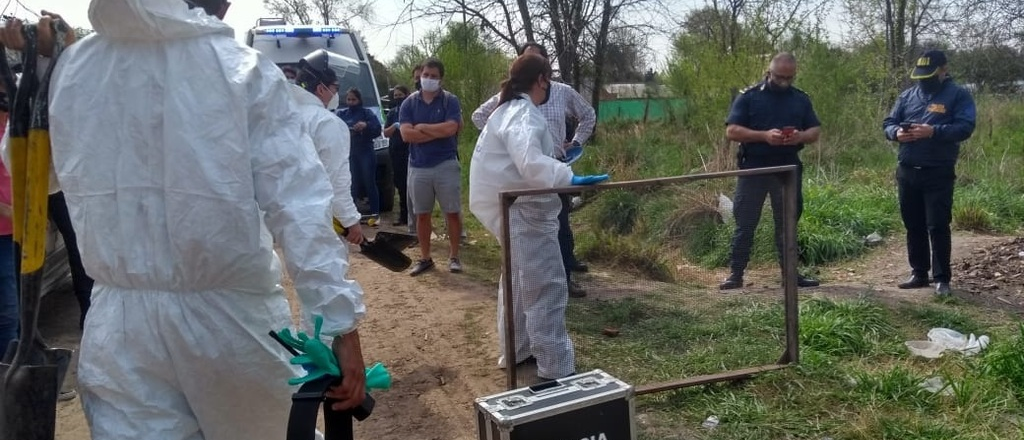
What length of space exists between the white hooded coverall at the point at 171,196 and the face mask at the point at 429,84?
4894mm

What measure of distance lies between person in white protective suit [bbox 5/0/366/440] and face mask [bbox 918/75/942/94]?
17.6ft

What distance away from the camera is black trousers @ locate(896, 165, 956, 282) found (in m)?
6.25

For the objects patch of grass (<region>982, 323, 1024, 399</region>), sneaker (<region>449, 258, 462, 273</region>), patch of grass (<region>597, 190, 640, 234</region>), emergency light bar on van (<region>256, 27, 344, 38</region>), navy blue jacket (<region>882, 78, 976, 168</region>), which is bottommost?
patch of grass (<region>982, 323, 1024, 399</region>)

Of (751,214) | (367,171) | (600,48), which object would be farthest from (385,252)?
(600,48)

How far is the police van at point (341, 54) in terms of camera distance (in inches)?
429

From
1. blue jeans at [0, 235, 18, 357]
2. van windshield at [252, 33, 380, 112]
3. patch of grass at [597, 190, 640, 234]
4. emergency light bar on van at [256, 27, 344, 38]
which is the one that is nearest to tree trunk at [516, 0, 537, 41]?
van windshield at [252, 33, 380, 112]

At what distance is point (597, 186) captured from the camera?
4.09m

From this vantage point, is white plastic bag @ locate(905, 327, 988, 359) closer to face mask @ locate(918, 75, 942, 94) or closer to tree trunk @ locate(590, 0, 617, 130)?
face mask @ locate(918, 75, 942, 94)

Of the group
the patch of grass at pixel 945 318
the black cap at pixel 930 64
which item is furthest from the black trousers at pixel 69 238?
the black cap at pixel 930 64

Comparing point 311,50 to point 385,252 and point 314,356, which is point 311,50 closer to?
point 385,252

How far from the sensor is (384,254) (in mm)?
5000

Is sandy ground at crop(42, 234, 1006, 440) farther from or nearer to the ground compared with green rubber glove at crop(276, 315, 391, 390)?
nearer to the ground

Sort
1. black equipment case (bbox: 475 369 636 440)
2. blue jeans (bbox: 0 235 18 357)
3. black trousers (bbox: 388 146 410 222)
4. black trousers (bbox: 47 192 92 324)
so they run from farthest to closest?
black trousers (bbox: 388 146 410 222) < black trousers (bbox: 47 192 92 324) < blue jeans (bbox: 0 235 18 357) < black equipment case (bbox: 475 369 636 440)

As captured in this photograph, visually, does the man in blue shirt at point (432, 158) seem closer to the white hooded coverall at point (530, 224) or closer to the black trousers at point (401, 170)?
the black trousers at point (401, 170)
